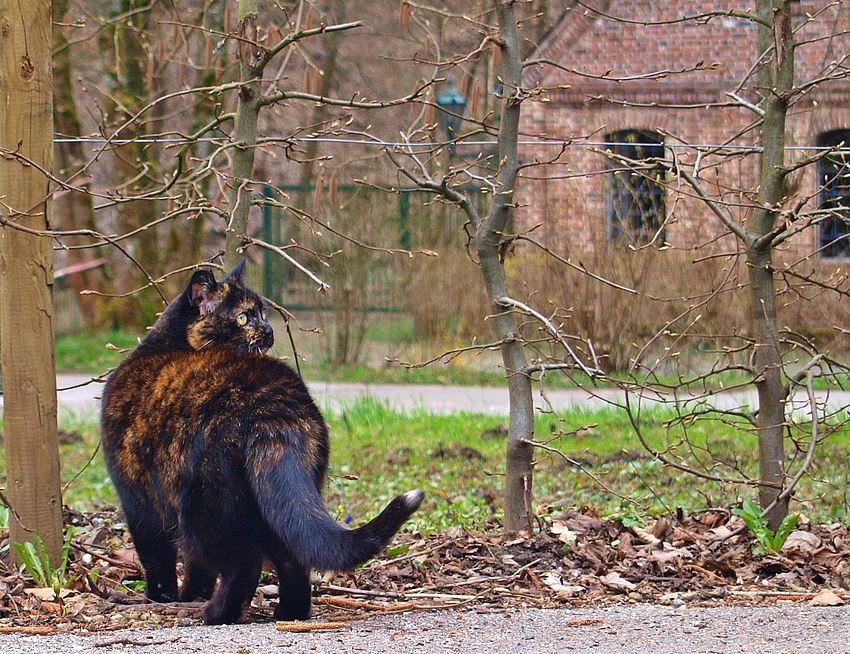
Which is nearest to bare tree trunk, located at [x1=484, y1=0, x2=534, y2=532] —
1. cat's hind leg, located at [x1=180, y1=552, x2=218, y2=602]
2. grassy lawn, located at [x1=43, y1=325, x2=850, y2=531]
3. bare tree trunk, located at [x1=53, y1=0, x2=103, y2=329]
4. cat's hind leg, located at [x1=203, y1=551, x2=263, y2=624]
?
grassy lawn, located at [x1=43, y1=325, x2=850, y2=531]

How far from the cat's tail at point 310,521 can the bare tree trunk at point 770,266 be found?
7.78ft

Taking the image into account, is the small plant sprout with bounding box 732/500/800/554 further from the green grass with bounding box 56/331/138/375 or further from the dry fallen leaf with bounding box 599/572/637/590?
the green grass with bounding box 56/331/138/375

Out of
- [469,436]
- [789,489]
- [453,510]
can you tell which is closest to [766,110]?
[789,489]

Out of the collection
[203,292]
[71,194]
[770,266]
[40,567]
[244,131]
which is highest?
[71,194]

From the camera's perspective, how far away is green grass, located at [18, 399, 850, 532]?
6828 millimetres

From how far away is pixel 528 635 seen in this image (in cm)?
373

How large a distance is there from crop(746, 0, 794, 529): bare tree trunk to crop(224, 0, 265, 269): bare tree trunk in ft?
8.30

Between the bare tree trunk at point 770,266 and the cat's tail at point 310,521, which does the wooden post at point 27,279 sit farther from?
the bare tree trunk at point 770,266

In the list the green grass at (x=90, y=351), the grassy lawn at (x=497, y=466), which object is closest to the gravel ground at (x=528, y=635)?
the grassy lawn at (x=497, y=466)

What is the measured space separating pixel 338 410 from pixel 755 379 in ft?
21.6

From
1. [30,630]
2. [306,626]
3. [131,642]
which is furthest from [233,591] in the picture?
[30,630]

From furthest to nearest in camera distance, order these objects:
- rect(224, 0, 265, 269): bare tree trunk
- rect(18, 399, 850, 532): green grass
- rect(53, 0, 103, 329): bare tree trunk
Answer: rect(53, 0, 103, 329): bare tree trunk, rect(18, 399, 850, 532): green grass, rect(224, 0, 265, 269): bare tree trunk

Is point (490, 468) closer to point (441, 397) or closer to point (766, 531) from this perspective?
point (766, 531)

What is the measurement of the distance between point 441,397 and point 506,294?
7092 mm
